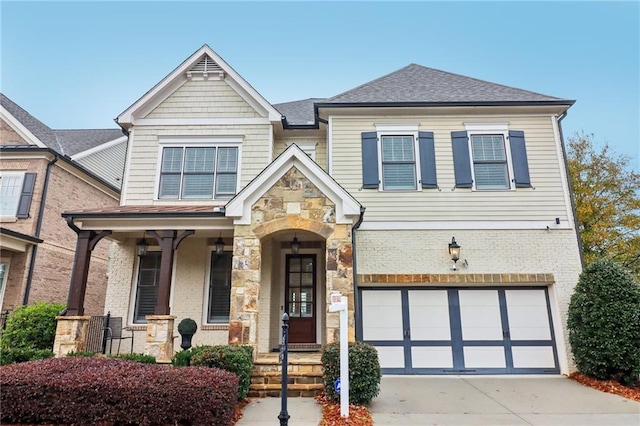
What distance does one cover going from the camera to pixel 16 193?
11.8m

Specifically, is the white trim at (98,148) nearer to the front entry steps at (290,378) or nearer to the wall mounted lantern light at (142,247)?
the wall mounted lantern light at (142,247)

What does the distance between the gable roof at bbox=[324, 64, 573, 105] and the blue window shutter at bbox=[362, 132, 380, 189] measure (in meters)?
1.05

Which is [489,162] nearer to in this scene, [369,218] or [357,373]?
[369,218]

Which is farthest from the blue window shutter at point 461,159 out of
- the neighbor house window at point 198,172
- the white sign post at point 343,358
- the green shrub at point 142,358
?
the green shrub at point 142,358

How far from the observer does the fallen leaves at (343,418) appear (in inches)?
201

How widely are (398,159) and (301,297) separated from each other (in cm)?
450

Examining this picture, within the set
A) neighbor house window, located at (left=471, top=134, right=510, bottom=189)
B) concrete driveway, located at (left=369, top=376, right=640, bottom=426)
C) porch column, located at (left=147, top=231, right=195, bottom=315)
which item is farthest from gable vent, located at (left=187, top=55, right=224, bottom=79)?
concrete driveway, located at (left=369, top=376, right=640, bottom=426)

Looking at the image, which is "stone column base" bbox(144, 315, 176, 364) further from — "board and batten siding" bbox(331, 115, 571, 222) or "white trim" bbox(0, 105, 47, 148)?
"white trim" bbox(0, 105, 47, 148)

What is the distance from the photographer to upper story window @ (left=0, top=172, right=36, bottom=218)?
38.1ft

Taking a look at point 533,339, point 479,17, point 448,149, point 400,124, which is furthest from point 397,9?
point 533,339

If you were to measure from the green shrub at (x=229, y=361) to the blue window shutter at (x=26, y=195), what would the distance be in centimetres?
926

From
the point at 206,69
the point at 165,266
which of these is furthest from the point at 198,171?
the point at 165,266

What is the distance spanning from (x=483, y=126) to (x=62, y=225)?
14.0 meters

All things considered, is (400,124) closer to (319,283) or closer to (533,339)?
(319,283)
